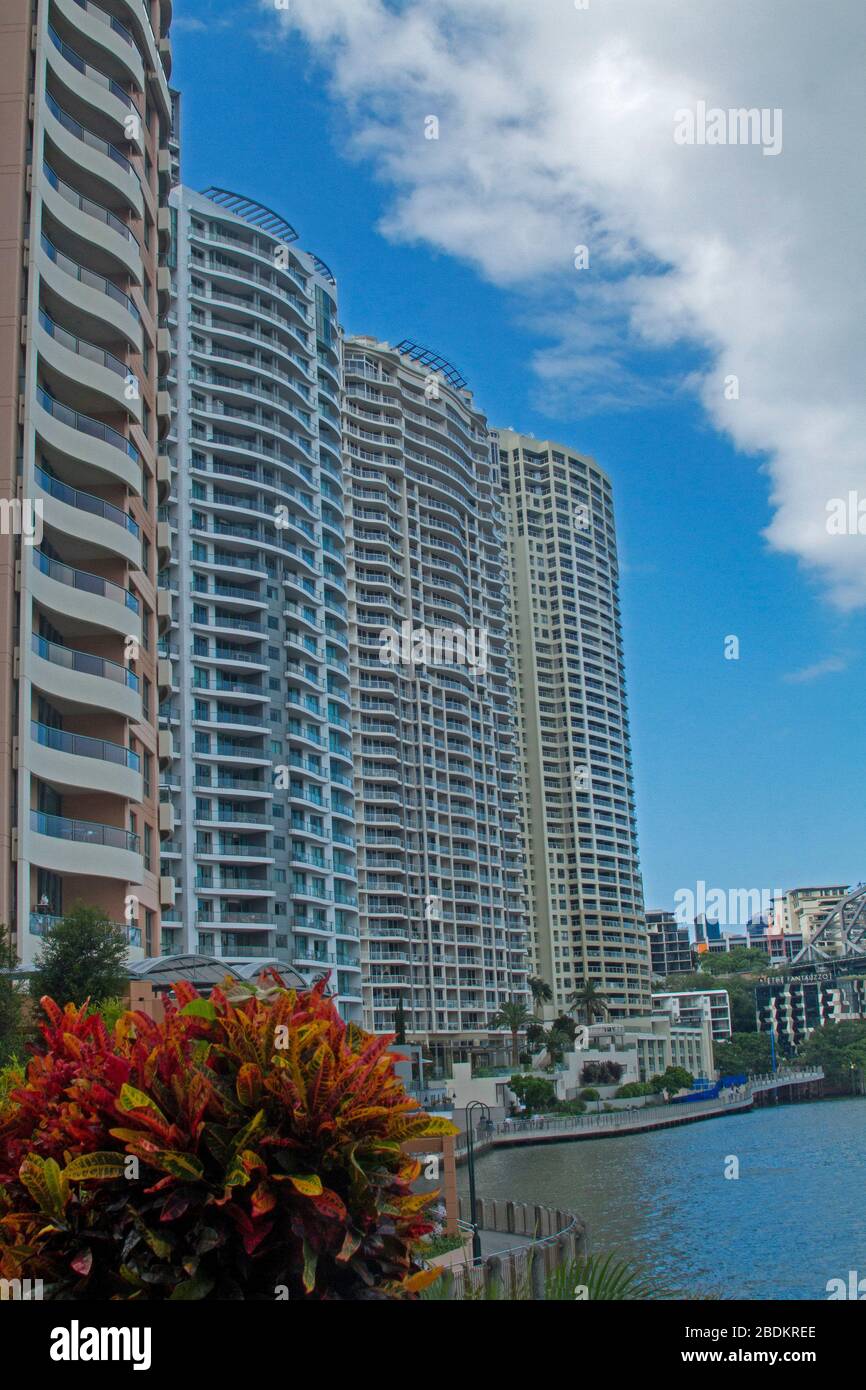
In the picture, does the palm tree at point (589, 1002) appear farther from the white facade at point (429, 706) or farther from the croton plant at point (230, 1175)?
the croton plant at point (230, 1175)

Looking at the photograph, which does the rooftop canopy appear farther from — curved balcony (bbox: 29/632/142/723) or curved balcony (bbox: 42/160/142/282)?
curved balcony (bbox: 42/160/142/282)

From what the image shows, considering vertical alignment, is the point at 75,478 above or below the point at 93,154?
below

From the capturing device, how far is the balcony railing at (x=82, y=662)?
33.9 metres

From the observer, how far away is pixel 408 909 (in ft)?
361

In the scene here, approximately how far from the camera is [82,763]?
34.7 m

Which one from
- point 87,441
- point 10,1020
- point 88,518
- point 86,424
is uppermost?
point 86,424

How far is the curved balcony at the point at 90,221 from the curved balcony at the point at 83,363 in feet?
9.15

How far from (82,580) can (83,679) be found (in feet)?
9.22

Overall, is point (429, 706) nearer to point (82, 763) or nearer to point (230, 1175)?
point (82, 763)

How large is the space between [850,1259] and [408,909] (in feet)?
240

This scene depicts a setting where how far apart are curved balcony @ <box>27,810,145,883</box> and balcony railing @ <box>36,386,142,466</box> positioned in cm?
1100

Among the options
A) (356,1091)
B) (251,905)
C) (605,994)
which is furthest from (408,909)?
(356,1091)

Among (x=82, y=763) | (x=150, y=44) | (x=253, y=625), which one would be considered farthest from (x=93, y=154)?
(x=253, y=625)

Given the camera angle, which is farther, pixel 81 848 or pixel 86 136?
pixel 86 136
